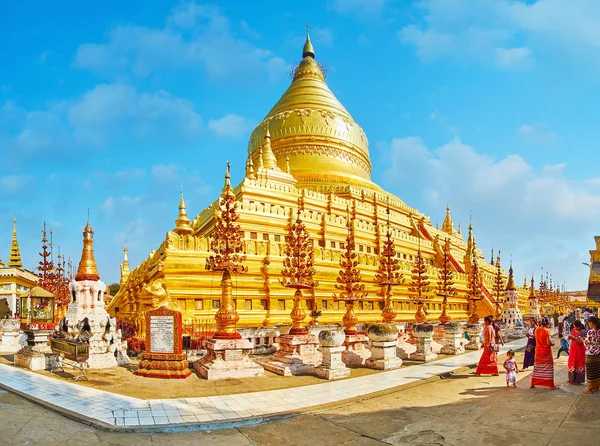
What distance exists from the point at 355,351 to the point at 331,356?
13.1ft

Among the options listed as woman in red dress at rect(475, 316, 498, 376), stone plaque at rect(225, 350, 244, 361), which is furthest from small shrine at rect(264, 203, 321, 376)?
woman in red dress at rect(475, 316, 498, 376)

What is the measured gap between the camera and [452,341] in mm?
20250

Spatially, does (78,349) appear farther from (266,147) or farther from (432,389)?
(266,147)

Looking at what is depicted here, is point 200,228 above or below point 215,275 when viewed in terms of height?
above

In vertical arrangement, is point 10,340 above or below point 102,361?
below

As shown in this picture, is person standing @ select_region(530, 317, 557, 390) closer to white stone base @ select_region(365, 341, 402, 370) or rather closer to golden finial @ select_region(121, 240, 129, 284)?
white stone base @ select_region(365, 341, 402, 370)

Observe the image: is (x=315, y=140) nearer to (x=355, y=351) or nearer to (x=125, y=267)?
(x=125, y=267)

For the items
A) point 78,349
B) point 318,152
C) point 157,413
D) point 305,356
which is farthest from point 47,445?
point 318,152

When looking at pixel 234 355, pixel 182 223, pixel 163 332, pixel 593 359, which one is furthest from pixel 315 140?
pixel 593 359

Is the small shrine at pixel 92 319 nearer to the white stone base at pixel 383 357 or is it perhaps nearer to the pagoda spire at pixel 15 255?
the white stone base at pixel 383 357

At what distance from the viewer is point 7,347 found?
66.8 ft

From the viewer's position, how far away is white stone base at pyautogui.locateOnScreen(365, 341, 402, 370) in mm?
15466

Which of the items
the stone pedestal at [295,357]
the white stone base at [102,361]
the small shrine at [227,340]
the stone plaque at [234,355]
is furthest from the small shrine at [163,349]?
the stone pedestal at [295,357]

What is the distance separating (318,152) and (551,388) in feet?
111
